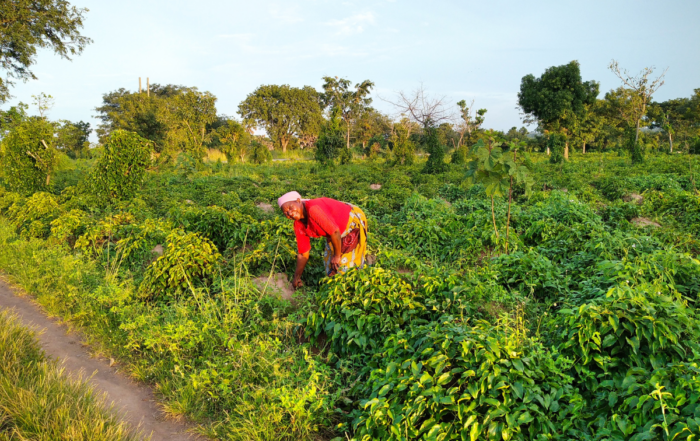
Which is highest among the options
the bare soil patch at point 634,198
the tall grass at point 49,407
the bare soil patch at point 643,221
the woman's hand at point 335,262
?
the bare soil patch at point 634,198

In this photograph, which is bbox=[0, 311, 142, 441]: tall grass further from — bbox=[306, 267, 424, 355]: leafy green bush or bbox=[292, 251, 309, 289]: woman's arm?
bbox=[292, 251, 309, 289]: woman's arm

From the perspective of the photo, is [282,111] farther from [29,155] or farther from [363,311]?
[363,311]

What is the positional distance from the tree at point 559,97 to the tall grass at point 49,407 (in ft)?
74.6

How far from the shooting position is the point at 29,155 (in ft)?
29.9

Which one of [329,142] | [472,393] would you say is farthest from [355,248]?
[329,142]

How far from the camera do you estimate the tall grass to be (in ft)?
8.05

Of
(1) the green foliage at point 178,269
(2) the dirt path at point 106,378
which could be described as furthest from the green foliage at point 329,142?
(2) the dirt path at point 106,378

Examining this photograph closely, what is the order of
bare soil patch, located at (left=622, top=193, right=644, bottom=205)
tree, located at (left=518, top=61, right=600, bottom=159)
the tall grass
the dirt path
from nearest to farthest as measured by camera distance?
the tall grass < the dirt path < bare soil patch, located at (left=622, top=193, right=644, bottom=205) < tree, located at (left=518, top=61, right=600, bottom=159)

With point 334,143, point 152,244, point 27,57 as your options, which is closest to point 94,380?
point 152,244

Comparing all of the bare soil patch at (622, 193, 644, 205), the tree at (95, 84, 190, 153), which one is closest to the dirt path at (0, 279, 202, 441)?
the bare soil patch at (622, 193, 644, 205)

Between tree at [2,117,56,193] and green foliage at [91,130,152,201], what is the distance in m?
2.54

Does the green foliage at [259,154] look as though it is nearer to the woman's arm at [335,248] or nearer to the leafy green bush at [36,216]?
the leafy green bush at [36,216]

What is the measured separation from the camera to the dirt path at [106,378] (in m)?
2.81

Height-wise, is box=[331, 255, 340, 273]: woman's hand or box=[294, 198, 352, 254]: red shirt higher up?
box=[294, 198, 352, 254]: red shirt
